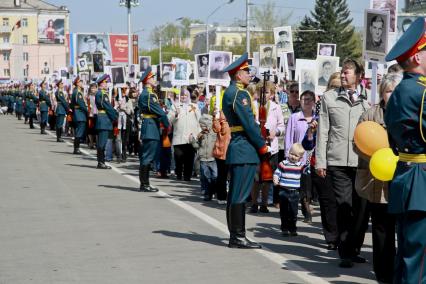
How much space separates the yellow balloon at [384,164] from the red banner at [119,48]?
40799 millimetres

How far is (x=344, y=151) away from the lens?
9555 millimetres

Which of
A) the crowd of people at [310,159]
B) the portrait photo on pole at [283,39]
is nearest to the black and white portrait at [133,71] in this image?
the portrait photo on pole at [283,39]

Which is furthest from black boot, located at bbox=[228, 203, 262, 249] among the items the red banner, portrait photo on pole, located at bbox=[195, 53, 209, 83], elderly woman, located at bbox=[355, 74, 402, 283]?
the red banner

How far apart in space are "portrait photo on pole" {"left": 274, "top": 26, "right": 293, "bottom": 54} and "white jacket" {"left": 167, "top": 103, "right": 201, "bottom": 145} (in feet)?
19.8

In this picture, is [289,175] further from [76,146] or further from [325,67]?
[76,146]

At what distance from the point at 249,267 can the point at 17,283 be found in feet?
7.36

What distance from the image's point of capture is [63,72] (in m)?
51.3

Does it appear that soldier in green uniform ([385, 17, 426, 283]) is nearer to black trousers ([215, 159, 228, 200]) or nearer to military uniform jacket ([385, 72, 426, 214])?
military uniform jacket ([385, 72, 426, 214])

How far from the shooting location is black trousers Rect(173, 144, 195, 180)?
19.1 meters

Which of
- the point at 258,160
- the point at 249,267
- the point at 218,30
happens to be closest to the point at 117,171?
the point at 258,160

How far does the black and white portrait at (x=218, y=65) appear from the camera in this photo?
2089cm

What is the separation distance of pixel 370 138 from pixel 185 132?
1116cm

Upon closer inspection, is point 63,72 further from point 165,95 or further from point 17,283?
point 17,283

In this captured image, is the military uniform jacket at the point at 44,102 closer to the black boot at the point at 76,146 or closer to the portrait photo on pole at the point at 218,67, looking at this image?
the black boot at the point at 76,146
